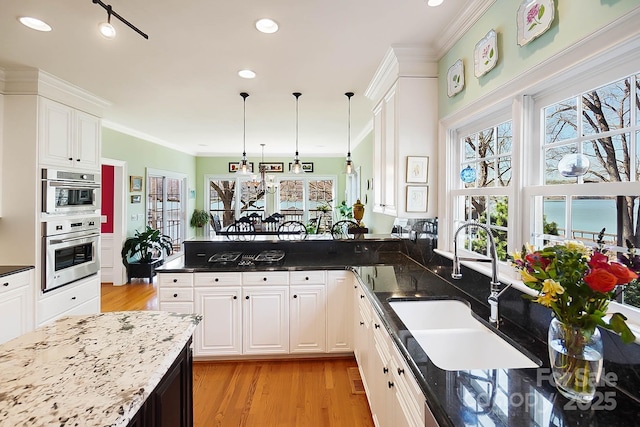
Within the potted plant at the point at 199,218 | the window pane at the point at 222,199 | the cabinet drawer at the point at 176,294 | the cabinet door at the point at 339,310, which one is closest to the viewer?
the cabinet drawer at the point at 176,294

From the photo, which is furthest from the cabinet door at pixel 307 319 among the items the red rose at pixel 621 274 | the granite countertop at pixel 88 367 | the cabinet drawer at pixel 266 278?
the red rose at pixel 621 274

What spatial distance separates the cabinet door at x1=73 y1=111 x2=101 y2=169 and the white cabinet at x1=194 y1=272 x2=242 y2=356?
206cm

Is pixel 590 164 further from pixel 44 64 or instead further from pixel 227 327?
pixel 44 64

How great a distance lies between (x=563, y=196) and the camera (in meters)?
1.40

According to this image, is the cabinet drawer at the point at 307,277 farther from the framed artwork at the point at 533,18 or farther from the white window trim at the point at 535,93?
the framed artwork at the point at 533,18

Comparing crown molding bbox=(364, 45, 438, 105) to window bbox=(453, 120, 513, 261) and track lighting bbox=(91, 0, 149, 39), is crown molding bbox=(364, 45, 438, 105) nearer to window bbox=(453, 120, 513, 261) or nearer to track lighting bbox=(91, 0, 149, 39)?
window bbox=(453, 120, 513, 261)

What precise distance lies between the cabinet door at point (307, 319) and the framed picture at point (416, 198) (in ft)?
3.50

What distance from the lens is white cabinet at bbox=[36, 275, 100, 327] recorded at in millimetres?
3066

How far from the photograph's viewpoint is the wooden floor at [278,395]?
2180 mm

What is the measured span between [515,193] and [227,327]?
2450mm

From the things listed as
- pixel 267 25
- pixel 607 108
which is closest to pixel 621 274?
pixel 607 108

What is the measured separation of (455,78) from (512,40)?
58 cm

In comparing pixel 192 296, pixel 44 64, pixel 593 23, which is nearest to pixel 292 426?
pixel 192 296

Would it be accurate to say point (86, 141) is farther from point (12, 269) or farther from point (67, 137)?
point (12, 269)
